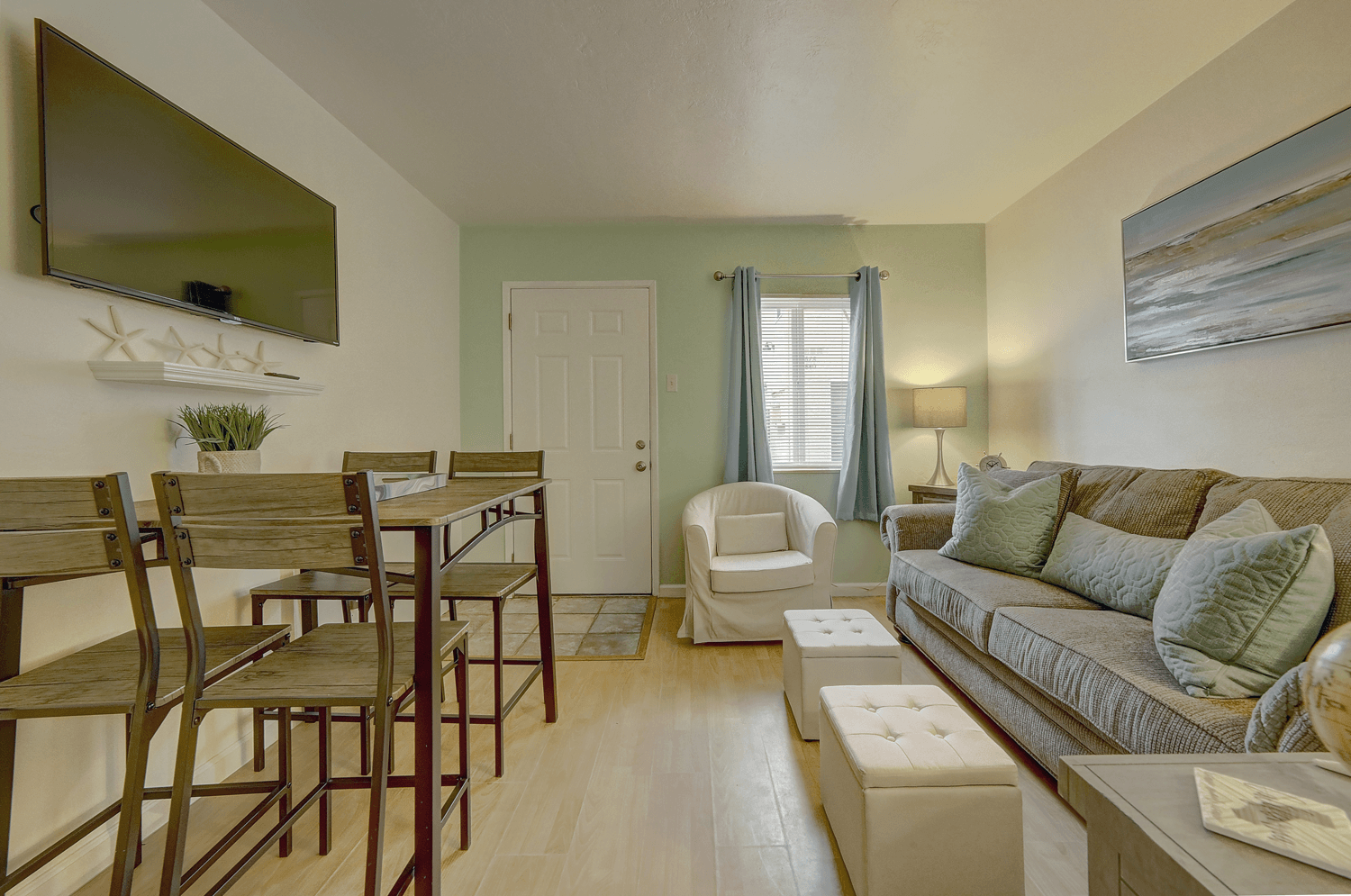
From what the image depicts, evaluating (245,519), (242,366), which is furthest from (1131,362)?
(242,366)

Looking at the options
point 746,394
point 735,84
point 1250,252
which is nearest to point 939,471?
point 746,394

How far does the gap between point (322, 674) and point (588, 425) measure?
10.0 ft

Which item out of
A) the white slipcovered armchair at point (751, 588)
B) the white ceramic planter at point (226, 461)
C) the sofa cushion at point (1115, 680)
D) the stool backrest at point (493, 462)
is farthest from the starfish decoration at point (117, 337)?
the sofa cushion at point (1115, 680)

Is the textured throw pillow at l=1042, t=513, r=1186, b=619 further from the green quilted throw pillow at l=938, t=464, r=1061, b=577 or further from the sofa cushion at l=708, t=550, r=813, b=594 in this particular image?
the sofa cushion at l=708, t=550, r=813, b=594

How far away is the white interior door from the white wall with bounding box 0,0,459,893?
1308mm

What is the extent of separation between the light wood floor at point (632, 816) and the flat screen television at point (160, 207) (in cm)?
157

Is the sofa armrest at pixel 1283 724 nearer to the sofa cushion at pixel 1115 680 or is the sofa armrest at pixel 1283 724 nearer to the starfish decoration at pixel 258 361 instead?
the sofa cushion at pixel 1115 680

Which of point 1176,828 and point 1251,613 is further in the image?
point 1251,613

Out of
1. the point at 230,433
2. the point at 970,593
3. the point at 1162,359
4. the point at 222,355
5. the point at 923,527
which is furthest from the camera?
the point at 923,527

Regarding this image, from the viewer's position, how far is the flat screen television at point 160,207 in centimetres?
149

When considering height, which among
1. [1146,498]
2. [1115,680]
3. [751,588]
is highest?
[1146,498]

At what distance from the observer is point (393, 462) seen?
2.61 metres

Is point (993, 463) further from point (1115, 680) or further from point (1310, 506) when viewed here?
point (1115, 680)

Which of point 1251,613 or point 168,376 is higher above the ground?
point 168,376
